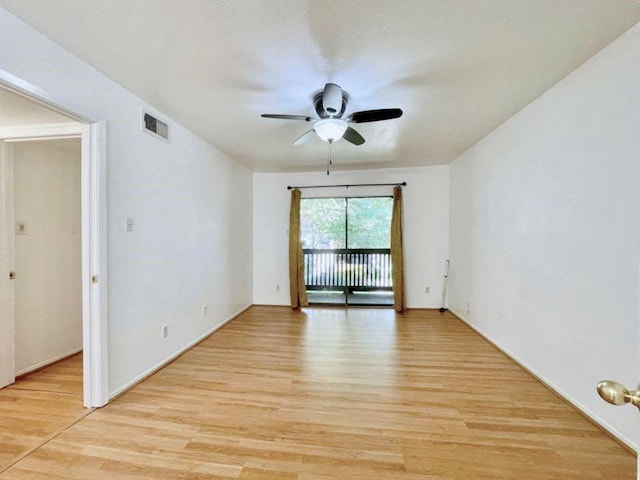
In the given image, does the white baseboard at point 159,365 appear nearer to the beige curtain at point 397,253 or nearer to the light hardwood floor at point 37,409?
the light hardwood floor at point 37,409

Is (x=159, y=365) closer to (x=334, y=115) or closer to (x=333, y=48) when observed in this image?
(x=334, y=115)

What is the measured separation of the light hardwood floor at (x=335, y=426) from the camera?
1.45 meters

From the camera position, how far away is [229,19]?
4.75 ft

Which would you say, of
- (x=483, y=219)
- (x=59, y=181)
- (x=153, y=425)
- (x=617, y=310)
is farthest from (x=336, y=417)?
(x=59, y=181)

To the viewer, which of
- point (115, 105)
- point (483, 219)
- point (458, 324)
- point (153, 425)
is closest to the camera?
point (153, 425)

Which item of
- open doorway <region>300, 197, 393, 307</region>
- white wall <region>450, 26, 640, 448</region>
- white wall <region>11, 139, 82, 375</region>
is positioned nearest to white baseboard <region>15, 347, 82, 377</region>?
white wall <region>11, 139, 82, 375</region>

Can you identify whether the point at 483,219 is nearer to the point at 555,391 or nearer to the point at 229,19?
the point at 555,391

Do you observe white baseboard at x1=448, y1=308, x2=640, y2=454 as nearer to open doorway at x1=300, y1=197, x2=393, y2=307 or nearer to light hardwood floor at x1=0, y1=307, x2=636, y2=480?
light hardwood floor at x1=0, y1=307, x2=636, y2=480

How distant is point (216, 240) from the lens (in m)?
3.61

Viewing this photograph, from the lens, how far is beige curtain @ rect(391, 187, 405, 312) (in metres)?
4.51

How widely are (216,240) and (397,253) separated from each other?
2830 millimetres

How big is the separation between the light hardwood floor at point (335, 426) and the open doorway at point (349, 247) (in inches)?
80.7

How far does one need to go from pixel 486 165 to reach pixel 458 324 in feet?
7.01

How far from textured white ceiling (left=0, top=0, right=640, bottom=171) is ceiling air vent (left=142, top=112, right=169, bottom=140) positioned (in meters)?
0.13
